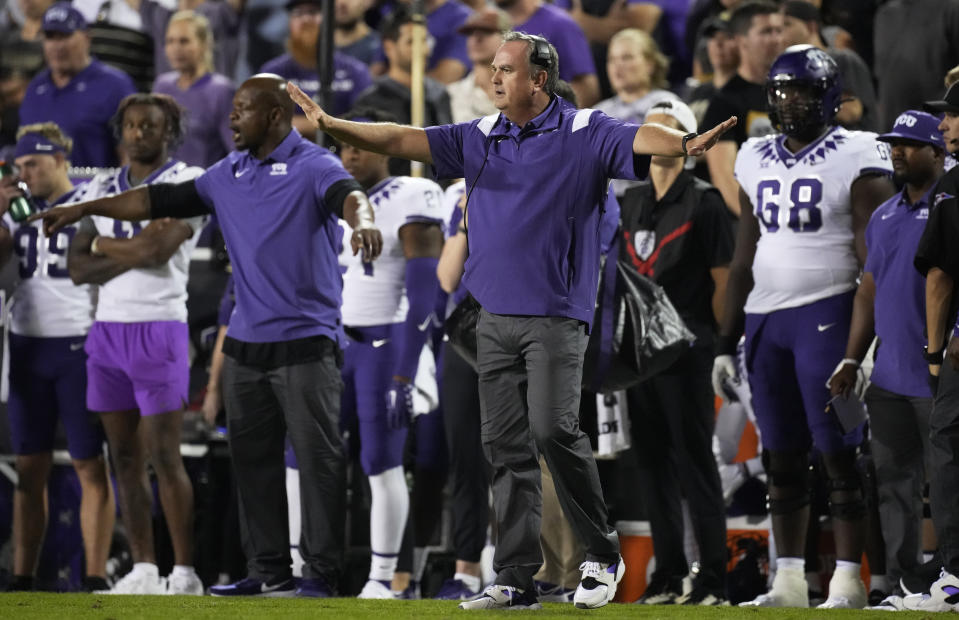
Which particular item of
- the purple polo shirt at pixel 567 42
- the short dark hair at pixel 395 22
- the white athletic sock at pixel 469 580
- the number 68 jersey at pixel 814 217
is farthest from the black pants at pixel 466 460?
the short dark hair at pixel 395 22

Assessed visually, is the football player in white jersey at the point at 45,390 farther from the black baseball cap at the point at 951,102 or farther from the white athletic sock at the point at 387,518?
the black baseball cap at the point at 951,102

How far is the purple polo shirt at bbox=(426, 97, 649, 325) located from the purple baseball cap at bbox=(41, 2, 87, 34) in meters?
5.25

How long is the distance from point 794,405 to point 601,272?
996 mm

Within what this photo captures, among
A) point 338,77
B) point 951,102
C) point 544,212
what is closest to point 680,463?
point 544,212

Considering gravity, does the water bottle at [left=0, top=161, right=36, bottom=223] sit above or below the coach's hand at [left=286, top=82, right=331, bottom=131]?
below

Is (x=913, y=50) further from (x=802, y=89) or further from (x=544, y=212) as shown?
(x=544, y=212)

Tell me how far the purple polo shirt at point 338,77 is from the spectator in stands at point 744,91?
2679 millimetres

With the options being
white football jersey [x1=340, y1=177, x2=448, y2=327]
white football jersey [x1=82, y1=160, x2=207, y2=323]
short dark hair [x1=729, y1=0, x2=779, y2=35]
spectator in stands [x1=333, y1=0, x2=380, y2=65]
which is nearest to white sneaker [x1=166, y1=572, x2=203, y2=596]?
white football jersey [x1=82, y1=160, x2=207, y2=323]

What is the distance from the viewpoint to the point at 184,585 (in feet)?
21.9

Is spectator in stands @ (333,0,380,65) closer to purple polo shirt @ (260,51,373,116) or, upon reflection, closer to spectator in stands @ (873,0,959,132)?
purple polo shirt @ (260,51,373,116)

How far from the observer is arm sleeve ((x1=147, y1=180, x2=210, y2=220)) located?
6344 millimetres

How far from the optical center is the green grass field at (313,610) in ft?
15.4

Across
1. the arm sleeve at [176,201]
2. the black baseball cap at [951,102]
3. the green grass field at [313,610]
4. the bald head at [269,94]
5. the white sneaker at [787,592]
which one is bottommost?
the white sneaker at [787,592]

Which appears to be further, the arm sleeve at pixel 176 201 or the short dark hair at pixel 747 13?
the short dark hair at pixel 747 13
